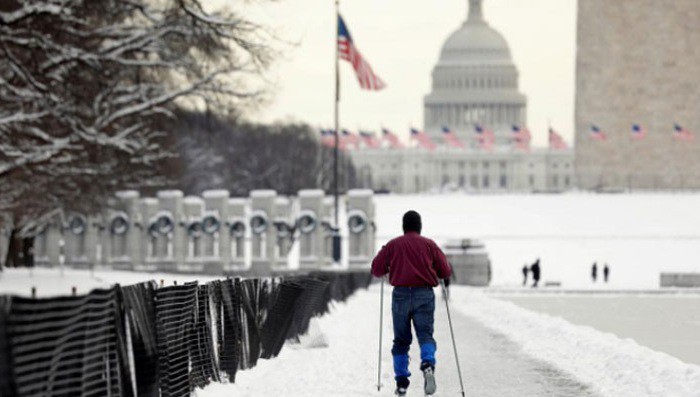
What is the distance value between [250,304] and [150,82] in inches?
758

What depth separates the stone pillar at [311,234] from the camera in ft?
203

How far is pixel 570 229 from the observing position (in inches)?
3755

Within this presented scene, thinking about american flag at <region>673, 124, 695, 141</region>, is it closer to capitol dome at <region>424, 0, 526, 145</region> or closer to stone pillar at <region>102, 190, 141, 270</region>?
stone pillar at <region>102, 190, 141, 270</region>

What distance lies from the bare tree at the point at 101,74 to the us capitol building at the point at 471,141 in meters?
149

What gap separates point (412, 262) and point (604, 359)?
13.3 ft

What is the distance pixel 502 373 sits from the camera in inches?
683

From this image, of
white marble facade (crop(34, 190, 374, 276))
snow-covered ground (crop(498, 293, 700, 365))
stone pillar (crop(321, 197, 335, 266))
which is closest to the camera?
snow-covered ground (crop(498, 293, 700, 365))

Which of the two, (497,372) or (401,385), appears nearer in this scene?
(401,385)

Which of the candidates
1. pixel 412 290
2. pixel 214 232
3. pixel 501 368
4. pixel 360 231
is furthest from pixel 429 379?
pixel 214 232

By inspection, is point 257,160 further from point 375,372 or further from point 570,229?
point 375,372

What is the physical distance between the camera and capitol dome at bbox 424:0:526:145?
630ft

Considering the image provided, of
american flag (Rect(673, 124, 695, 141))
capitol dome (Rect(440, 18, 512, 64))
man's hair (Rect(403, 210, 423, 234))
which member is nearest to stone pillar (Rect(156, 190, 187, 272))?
man's hair (Rect(403, 210, 423, 234))

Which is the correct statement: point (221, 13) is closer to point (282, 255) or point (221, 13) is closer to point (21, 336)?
point (21, 336)

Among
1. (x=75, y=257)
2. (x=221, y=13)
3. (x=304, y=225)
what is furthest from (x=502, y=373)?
(x=75, y=257)
